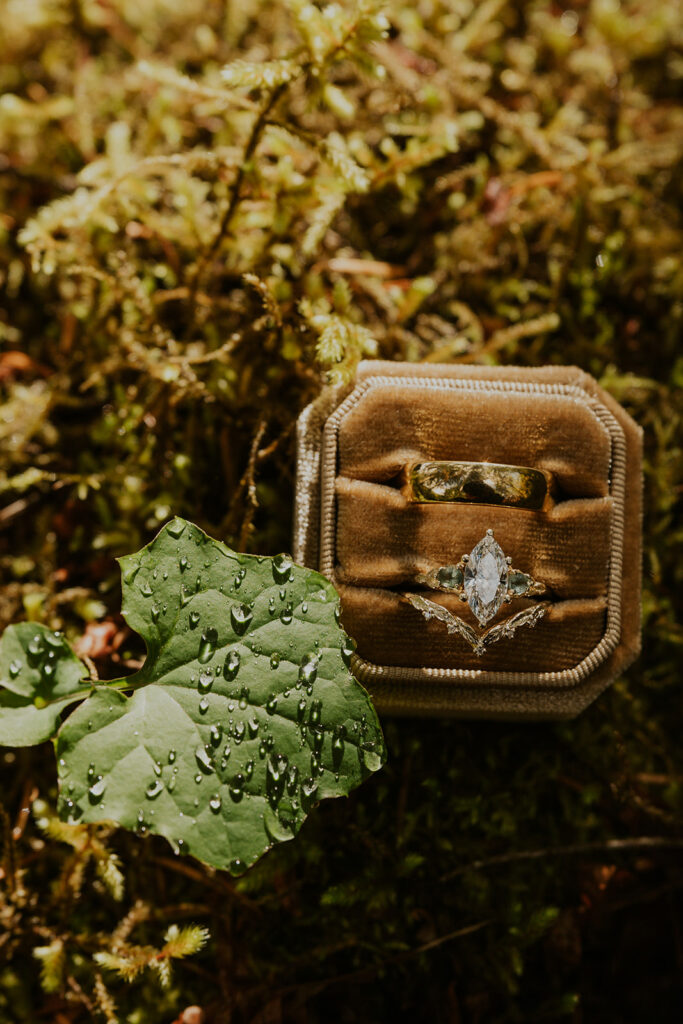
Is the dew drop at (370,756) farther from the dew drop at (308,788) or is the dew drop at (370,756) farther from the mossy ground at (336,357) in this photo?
the mossy ground at (336,357)

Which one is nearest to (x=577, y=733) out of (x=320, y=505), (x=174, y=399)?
(x=320, y=505)

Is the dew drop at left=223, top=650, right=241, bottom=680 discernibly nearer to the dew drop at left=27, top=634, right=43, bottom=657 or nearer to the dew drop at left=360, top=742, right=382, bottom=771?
the dew drop at left=360, top=742, right=382, bottom=771

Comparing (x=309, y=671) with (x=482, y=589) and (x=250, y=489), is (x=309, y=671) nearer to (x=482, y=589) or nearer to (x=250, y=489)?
(x=482, y=589)

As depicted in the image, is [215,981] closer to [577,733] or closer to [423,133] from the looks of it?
[577,733]

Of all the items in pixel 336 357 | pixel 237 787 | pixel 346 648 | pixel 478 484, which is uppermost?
pixel 336 357

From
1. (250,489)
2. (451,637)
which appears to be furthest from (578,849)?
(250,489)

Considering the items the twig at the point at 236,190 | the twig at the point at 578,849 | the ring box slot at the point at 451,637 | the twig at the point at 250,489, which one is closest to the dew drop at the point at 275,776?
the ring box slot at the point at 451,637

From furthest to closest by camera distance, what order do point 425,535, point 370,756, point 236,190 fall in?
point 236,190, point 425,535, point 370,756
